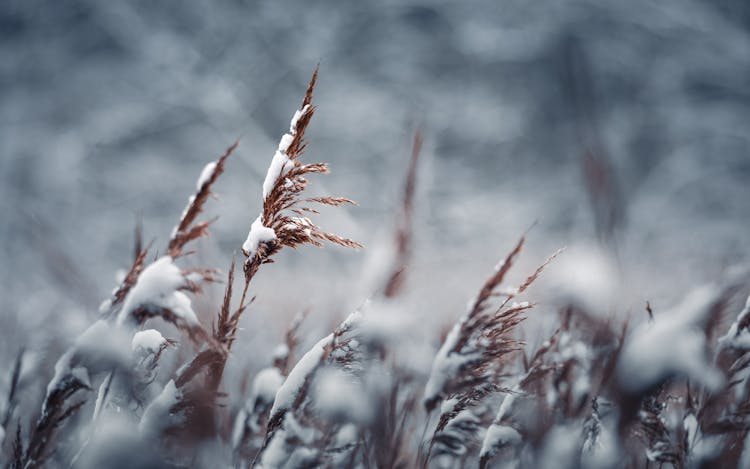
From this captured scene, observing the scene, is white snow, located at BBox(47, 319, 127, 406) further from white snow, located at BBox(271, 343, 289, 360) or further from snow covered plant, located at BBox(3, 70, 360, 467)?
white snow, located at BBox(271, 343, 289, 360)

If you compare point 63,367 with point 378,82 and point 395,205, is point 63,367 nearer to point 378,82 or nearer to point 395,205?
point 395,205

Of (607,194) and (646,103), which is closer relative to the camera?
(607,194)

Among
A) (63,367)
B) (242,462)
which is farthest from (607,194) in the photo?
(242,462)

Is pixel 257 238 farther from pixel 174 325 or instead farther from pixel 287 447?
pixel 287 447

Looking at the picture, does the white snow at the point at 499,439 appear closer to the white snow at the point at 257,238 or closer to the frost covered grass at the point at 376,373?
the frost covered grass at the point at 376,373

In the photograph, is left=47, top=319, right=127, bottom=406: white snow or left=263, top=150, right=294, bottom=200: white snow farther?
left=263, top=150, right=294, bottom=200: white snow

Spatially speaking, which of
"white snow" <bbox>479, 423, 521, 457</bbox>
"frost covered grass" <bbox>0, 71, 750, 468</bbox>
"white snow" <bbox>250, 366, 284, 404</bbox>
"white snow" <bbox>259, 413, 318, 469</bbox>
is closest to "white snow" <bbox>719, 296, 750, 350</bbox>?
"frost covered grass" <bbox>0, 71, 750, 468</bbox>

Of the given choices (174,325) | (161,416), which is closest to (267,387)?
(161,416)
